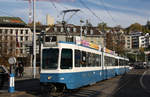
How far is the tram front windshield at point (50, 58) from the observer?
12684mm

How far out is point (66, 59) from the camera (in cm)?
1287

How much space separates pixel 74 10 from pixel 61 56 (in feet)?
30.2

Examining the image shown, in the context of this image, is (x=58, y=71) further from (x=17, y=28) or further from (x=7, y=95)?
(x=17, y=28)

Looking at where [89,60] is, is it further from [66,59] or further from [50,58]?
[50,58]

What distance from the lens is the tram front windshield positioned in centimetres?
1268

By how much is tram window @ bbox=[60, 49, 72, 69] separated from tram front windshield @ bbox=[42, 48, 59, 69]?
12.7 inches

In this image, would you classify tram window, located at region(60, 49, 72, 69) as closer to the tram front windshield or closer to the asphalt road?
the tram front windshield

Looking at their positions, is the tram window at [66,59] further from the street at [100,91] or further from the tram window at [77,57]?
the street at [100,91]

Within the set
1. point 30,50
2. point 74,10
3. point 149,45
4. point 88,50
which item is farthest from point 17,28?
point 149,45

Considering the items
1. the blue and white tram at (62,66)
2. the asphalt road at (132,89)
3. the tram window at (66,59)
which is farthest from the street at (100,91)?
the tram window at (66,59)

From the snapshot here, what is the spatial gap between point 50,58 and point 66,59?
84 cm

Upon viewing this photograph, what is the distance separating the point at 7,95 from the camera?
41.2 ft

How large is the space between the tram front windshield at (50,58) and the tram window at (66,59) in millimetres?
322

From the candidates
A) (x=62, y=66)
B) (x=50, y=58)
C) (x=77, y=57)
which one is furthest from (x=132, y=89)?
(x=50, y=58)
